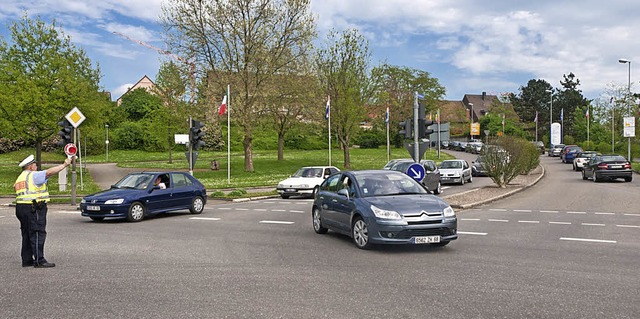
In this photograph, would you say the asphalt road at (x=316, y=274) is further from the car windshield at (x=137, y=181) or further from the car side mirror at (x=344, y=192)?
the car windshield at (x=137, y=181)

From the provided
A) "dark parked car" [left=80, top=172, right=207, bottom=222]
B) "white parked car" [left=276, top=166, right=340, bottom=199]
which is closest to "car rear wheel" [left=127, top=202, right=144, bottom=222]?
"dark parked car" [left=80, top=172, right=207, bottom=222]

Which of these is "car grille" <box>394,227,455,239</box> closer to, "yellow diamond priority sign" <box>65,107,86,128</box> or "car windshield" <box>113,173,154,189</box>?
"car windshield" <box>113,173,154,189</box>

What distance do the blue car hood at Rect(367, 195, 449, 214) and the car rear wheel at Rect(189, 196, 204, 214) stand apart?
8948 millimetres

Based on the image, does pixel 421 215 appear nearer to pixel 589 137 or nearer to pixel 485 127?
pixel 589 137

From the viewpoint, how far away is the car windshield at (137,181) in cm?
1639

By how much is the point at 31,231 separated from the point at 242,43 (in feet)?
106

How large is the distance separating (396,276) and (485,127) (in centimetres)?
9643

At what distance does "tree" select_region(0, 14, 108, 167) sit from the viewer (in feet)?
110

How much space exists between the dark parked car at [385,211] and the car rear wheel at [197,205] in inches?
280

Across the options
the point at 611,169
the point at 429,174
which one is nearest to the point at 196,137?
the point at 429,174

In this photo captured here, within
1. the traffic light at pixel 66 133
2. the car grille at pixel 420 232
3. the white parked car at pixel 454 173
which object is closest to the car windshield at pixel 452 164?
the white parked car at pixel 454 173

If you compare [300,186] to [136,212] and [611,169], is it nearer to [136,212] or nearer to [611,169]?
[136,212]

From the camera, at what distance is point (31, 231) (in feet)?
28.4

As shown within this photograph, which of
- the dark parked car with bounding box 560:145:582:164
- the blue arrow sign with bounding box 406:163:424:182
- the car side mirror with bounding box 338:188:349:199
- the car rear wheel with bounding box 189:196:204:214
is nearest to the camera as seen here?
the car side mirror with bounding box 338:188:349:199
